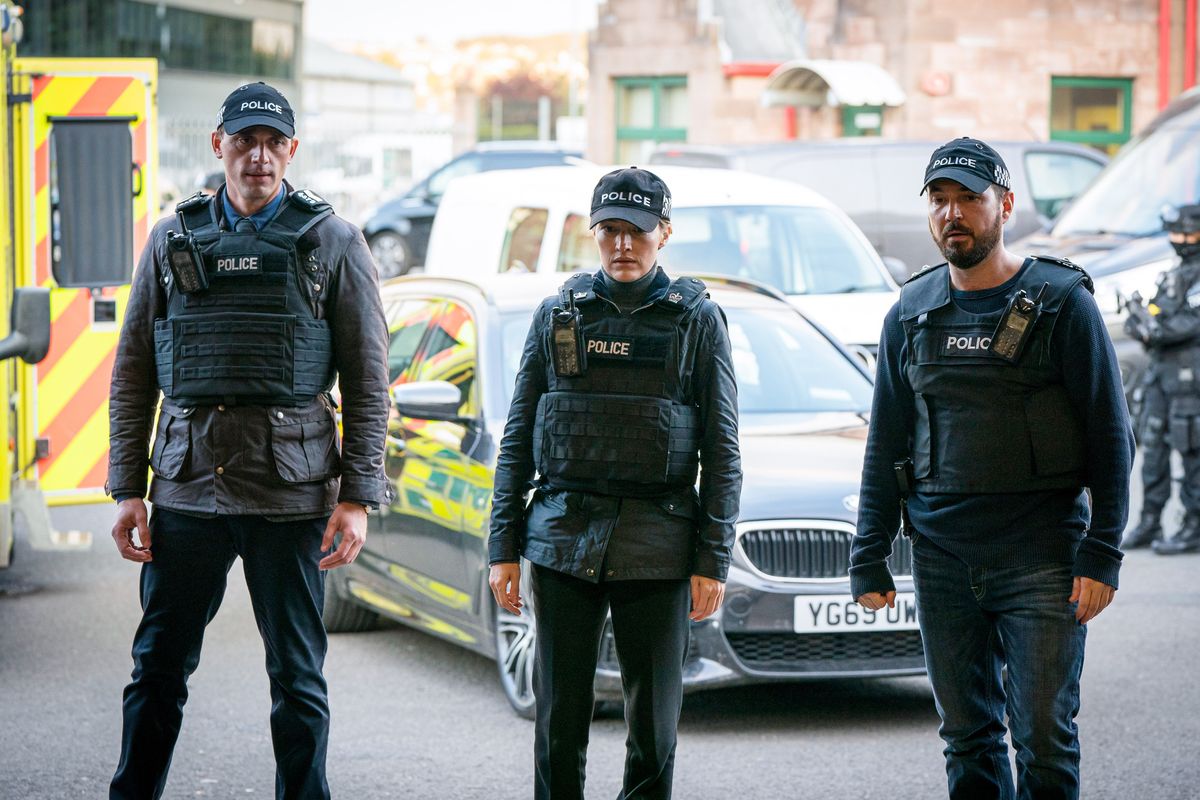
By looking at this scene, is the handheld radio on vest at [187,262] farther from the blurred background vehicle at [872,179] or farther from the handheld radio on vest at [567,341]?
the blurred background vehicle at [872,179]

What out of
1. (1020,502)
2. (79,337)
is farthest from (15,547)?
(1020,502)

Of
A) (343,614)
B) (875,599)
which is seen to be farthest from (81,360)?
(875,599)

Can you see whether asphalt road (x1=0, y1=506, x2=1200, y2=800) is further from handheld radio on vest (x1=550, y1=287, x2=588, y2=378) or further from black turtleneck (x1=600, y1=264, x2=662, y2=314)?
black turtleneck (x1=600, y1=264, x2=662, y2=314)

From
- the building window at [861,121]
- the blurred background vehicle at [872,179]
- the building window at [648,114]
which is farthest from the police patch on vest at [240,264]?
the building window at [648,114]

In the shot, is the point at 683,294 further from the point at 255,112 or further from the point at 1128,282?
the point at 1128,282

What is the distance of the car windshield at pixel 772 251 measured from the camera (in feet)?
36.7

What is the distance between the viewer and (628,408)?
4590mm

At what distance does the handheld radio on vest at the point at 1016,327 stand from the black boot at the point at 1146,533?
6.44m

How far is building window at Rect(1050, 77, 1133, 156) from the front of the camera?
26.4 m

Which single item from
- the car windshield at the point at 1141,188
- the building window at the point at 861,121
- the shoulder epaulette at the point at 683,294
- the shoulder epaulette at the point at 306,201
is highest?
the building window at the point at 861,121

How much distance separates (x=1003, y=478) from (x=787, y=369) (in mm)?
3544

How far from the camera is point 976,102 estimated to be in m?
25.8

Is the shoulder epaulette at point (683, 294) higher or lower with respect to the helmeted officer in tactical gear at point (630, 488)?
higher

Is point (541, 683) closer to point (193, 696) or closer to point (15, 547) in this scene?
point (193, 696)
